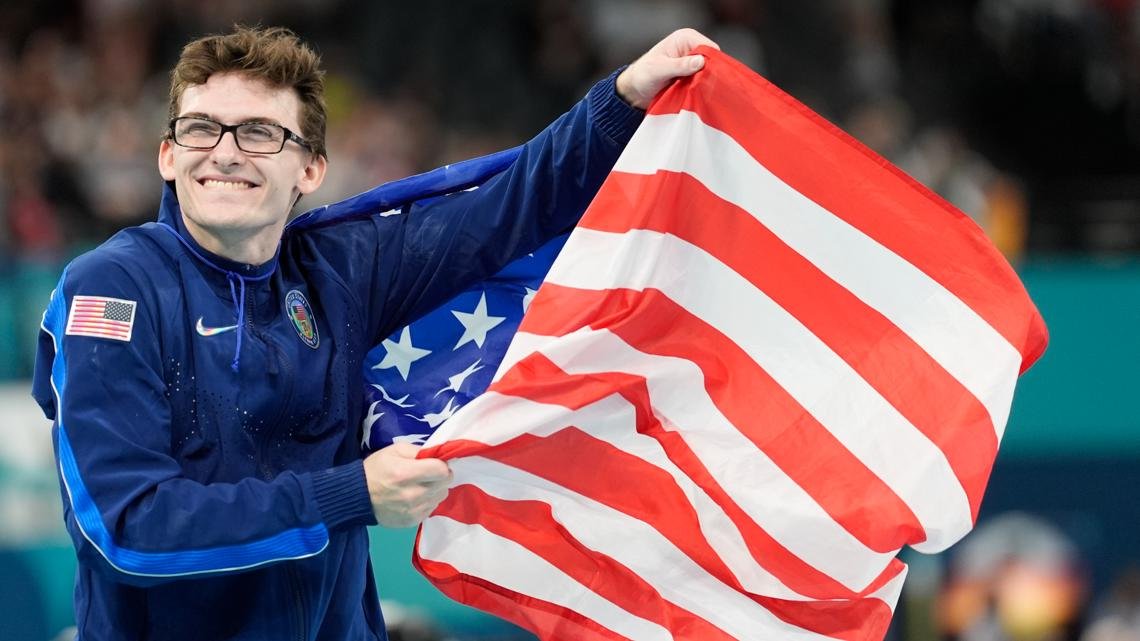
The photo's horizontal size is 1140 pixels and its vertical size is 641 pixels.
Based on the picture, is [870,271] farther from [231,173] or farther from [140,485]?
[140,485]

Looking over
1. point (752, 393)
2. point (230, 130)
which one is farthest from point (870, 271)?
point (230, 130)

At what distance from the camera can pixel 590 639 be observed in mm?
3912

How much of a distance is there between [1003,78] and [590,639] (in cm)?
958

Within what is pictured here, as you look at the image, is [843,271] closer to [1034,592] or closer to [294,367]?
[294,367]

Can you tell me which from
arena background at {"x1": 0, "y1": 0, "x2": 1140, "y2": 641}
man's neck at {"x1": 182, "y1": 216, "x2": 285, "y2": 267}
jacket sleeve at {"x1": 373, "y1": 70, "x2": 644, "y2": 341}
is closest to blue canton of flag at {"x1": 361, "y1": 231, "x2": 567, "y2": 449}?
jacket sleeve at {"x1": 373, "y1": 70, "x2": 644, "y2": 341}

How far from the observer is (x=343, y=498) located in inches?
125

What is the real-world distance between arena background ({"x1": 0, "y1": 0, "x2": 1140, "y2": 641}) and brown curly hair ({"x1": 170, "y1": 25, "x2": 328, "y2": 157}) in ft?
17.0

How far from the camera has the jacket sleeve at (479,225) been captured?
378cm

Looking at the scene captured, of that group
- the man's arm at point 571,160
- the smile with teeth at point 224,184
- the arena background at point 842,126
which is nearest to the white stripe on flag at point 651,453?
the man's arm at point 571,160

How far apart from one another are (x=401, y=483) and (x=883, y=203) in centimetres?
142

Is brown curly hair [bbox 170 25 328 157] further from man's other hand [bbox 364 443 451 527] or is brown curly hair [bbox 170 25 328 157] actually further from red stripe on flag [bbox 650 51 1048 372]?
red stripe on flag [bbox 650 51 1048 372]

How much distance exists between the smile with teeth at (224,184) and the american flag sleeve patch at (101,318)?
324 millimetres

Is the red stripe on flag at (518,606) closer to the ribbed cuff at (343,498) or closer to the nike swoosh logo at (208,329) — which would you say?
the ribbed cuff at (343,498)

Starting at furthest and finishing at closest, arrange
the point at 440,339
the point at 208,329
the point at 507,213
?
the point at 440,339 < the point at 507,213 < the point at 208,329
